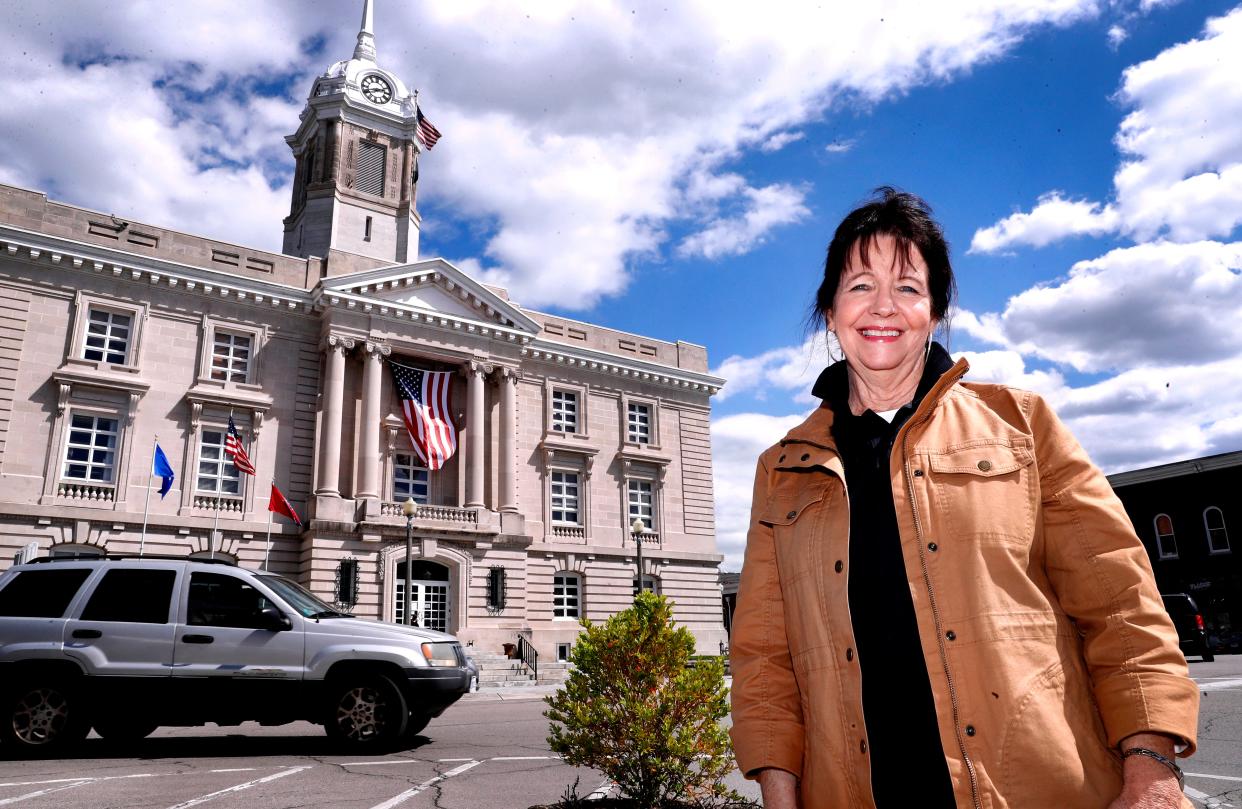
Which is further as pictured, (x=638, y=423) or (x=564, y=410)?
(x=638, y=423)

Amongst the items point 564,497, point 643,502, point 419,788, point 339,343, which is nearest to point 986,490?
point 419,788

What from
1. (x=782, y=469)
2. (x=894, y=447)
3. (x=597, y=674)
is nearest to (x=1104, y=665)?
(x=894, y=447)

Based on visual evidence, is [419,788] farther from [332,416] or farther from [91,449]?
[91,449]

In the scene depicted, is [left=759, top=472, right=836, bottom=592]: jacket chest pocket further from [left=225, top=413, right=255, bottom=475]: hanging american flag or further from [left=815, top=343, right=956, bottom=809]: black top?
[left=225, top=413, right=255, bottom=475]: hanging american flag

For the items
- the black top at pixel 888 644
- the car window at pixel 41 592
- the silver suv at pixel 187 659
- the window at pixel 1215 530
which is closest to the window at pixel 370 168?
the car window at pixel 41 592

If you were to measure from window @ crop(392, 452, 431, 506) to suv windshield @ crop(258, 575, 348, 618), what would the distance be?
20229 mm

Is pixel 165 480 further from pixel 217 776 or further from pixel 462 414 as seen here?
pixel 217 776

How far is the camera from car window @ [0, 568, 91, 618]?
9477 millimetres

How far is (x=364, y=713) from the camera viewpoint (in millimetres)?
9594

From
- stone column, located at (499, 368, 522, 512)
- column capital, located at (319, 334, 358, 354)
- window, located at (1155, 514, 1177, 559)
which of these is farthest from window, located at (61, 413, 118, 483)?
window, located at (1155, 514, 1177, 559)

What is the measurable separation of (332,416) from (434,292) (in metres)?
6.40

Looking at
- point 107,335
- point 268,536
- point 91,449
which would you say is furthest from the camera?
point 268,536

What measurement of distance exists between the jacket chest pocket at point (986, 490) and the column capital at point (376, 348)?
29.3 meters

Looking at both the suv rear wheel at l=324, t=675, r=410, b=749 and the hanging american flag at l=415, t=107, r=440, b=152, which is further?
the hanging american flag at l=415, t=107, r=440, b=152
